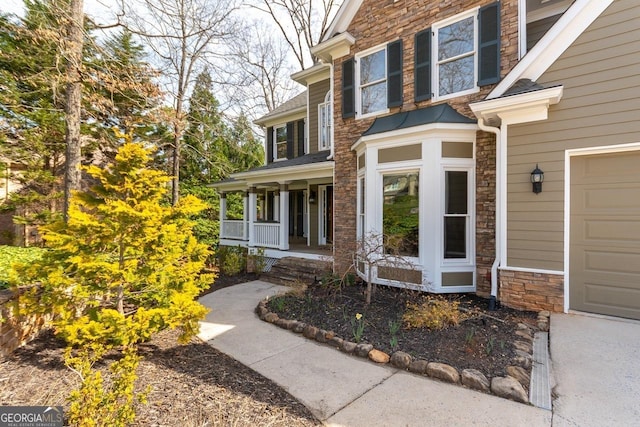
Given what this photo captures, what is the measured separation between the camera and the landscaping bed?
359cm

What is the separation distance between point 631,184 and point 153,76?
33.1ft

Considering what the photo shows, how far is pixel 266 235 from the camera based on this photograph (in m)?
10.7

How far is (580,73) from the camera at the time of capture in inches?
191

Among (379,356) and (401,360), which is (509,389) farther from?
(379,356)

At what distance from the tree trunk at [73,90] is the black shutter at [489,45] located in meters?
8.32

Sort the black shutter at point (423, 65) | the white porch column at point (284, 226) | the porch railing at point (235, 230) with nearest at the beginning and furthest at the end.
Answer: the black shutter at point (423, 65)
the white porch column at point (284, 226)
the porch railing at point (235, 230)

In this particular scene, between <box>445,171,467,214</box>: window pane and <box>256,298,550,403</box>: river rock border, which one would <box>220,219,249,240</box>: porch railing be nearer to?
<box>256,298,550,403</box>: river rock border

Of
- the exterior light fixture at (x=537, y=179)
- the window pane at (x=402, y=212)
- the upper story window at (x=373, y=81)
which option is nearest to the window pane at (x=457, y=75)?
the upper story window at (x=373, y=81)

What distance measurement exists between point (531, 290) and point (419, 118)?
376 centimetres

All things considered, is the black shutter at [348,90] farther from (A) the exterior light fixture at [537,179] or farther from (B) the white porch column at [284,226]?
(A) the exterior light fixture at [537,179]

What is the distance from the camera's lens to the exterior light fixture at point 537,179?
5043 millimetres

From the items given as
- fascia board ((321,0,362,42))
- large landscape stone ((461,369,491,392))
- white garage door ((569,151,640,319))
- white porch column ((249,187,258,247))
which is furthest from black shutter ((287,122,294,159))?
large landscape stone ((461,369,491,392))

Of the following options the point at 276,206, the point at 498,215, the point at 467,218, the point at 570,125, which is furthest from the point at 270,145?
the point at 570,125

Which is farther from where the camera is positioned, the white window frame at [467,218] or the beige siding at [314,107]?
the beige siding at [314,107]
